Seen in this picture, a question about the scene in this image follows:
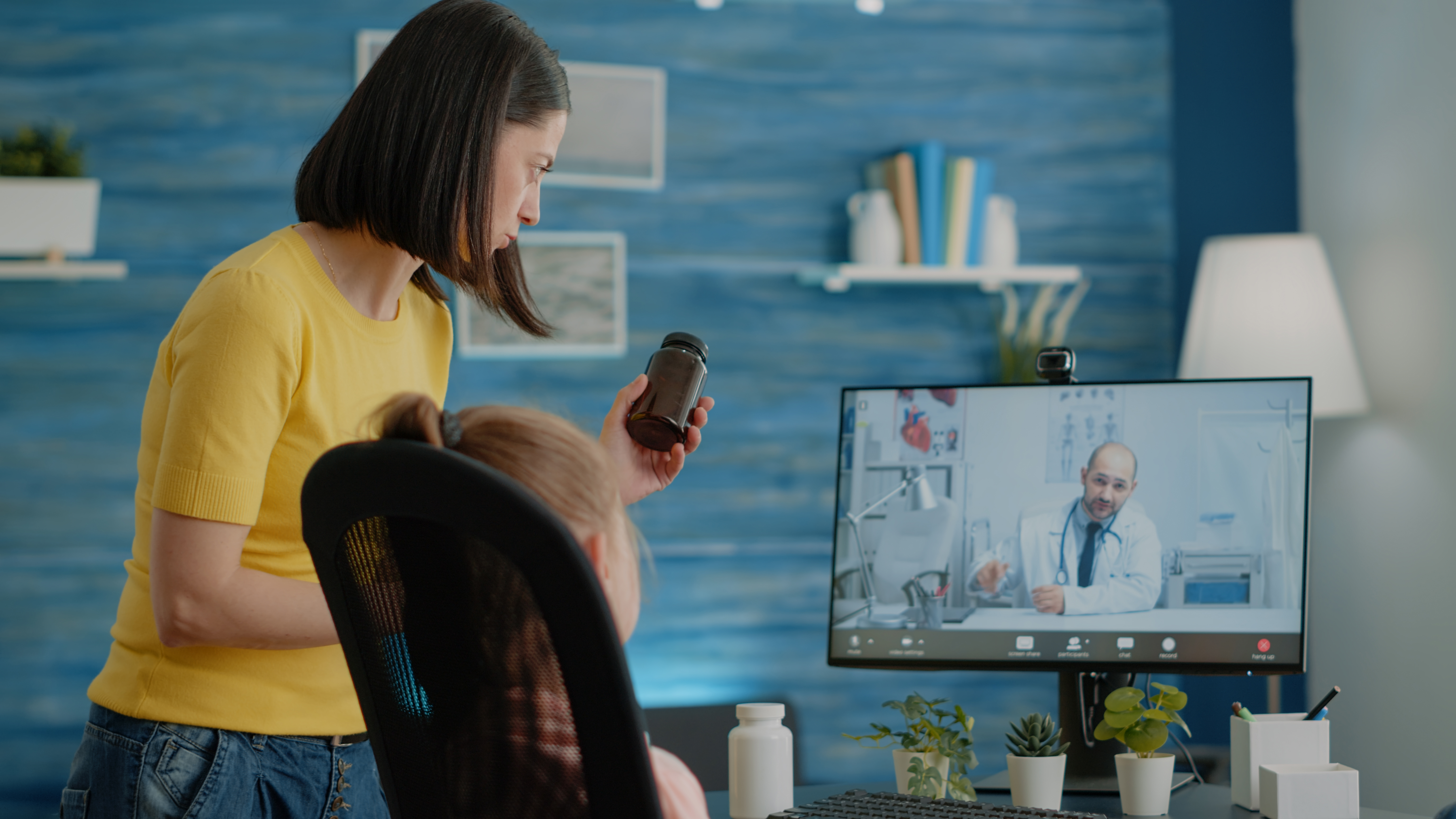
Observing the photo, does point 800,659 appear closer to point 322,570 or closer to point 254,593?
point 254,593

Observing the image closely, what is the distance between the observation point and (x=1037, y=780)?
1.32 meters

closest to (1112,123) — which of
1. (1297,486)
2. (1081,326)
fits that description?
(1081,326)

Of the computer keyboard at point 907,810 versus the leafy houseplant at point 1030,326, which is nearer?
the computer keyboard at point 907,810

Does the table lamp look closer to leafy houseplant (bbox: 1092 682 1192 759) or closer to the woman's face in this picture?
leafy houseplant (bbox: 1092 682 1192 759)

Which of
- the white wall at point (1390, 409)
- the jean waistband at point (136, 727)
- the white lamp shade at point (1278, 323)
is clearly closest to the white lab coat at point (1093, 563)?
the jean waistband at point (136, 727)

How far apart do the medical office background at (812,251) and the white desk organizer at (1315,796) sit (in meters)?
1.35

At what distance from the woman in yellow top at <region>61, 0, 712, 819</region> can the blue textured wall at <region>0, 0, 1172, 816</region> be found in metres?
1.47

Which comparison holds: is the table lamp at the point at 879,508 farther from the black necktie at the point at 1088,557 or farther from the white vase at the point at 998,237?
the white vase at the point at 998,237

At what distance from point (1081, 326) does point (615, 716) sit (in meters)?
2.63

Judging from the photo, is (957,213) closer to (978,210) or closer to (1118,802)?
(978,210)

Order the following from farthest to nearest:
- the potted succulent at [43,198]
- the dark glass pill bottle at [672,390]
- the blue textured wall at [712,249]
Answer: the blue textured wall at [712,249]
the potted succulent at [43,198]
the dark glass pill bottle at [672,390]

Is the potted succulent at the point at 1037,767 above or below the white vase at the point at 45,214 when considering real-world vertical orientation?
below

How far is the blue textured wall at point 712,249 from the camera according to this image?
2609mm

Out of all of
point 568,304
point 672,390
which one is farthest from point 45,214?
point 672,390
